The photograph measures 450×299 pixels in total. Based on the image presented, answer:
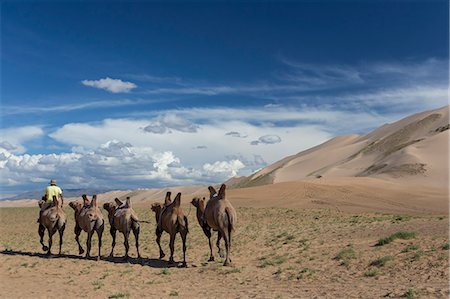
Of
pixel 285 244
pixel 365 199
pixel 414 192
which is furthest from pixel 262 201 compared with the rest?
pixel 285 244

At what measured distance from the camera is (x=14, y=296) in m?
12.5

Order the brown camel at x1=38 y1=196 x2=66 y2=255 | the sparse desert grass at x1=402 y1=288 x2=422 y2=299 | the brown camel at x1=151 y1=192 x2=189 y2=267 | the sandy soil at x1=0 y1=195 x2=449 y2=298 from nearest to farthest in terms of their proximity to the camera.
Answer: the sparse desert grass at x1=402 y1=288 x2=422 y2=299
the sandy soil at x1=0 y1=195 x2=449 y2=298
the brown camel at x1=151 y1=192 x2=189 y2=267
the brown camel at x1=38 y1=196 x2=66 y2=255

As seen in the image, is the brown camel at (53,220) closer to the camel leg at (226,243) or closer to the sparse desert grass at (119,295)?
the camel leg at (226,243)

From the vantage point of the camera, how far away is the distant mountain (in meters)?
63.8

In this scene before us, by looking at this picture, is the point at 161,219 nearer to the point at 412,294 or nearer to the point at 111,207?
the point at 111,207

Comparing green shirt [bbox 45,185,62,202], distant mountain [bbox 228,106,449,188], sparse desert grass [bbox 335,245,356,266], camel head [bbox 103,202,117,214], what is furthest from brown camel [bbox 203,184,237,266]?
distant mountain [bbox 228,106,449,188]

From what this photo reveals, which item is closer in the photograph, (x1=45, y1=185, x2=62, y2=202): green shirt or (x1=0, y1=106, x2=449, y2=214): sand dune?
(x1=45, y1=185, x2=62, y2=202): green shirt

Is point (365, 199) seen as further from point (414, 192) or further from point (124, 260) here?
point (124, 260)

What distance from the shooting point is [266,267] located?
15.1m

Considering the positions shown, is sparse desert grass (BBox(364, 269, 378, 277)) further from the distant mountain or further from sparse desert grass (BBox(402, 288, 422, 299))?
the distant mountain

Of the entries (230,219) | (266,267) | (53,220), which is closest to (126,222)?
(53,220)

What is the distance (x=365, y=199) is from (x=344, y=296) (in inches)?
1528

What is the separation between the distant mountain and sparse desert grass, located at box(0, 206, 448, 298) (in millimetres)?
45442

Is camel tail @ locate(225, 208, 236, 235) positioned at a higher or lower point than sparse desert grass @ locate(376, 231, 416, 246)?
higher
